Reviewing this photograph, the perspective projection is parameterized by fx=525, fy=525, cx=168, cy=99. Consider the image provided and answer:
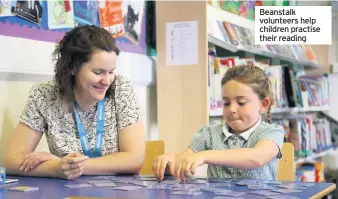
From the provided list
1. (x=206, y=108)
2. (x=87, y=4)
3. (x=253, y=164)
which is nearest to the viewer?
(x=253, y=164)

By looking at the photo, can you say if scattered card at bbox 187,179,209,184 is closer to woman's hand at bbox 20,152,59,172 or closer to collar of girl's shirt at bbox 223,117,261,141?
collar of girl's shirt at bbox 223,117,261,141

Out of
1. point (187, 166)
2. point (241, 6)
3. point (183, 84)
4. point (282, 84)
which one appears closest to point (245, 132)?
point (187, 166)

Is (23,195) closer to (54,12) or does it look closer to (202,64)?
(54,12)

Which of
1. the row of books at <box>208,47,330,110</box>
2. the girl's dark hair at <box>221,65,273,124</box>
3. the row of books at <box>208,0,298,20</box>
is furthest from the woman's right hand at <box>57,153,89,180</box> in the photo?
the row of books at <box>208,0,298,20</box>

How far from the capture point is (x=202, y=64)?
2762 millimetres

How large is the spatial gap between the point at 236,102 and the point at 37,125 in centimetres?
73

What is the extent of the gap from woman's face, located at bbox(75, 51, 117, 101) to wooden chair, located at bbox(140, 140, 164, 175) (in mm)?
392

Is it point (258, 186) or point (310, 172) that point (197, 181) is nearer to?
point (258, 186)

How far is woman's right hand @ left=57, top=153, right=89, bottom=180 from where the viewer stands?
162 centimetres

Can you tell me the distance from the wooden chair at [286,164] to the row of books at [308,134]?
1.93 metres

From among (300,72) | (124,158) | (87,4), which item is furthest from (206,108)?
(300,72)

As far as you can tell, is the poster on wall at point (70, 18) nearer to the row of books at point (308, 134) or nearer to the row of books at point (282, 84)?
the row of books at point (282, 84)

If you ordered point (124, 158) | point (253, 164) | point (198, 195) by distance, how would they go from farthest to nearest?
point (124, 158), point (253, 164), point (198, 195)

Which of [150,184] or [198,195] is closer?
[198,195]
